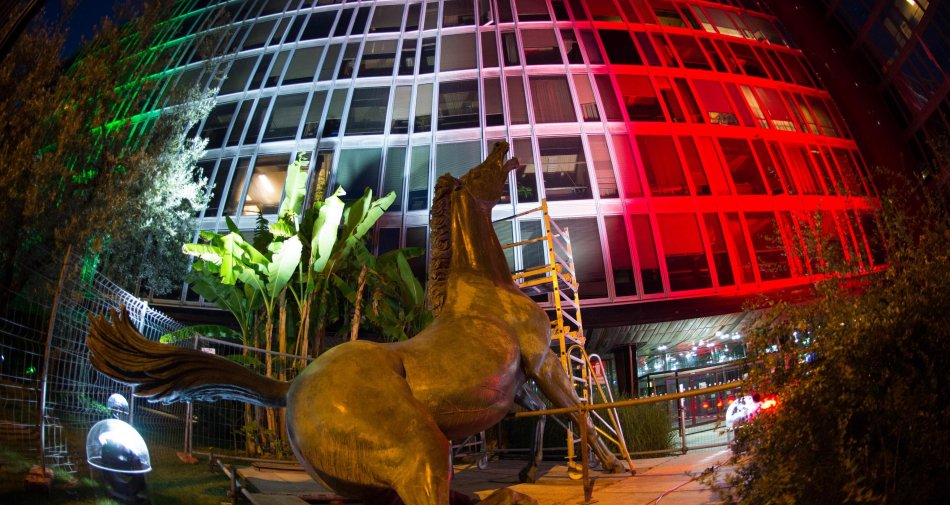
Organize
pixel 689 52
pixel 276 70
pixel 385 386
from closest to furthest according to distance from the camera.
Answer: pixel 385 386, pixel 689 52, pixel 276 70

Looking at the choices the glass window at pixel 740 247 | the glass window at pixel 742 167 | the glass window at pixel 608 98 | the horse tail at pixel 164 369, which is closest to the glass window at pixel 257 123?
the glass window at pixel 608 98

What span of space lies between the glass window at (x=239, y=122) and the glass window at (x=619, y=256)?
13721mm

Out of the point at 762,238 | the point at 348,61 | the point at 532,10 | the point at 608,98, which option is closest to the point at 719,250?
the point at 762,238

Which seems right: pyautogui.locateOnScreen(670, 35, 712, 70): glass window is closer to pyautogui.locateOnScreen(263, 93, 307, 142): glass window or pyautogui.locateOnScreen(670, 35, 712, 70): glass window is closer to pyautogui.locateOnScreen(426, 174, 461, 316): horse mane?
pyautogui.locateOnScreen(263, 93, 307, 142): glass window

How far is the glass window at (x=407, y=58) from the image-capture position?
70.5ft

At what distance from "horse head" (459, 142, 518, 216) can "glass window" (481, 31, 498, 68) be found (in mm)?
17449

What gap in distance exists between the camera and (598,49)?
20859 millimetres

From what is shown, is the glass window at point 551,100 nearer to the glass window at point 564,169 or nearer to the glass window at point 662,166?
the glass window at point 564,169

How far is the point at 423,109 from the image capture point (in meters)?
20.4

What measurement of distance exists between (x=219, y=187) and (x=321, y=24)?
27.3ft

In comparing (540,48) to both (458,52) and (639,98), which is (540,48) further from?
(639,98)

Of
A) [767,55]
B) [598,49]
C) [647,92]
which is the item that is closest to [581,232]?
[647,92]

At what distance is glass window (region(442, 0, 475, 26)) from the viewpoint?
2241cm

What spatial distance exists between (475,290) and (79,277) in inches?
174
